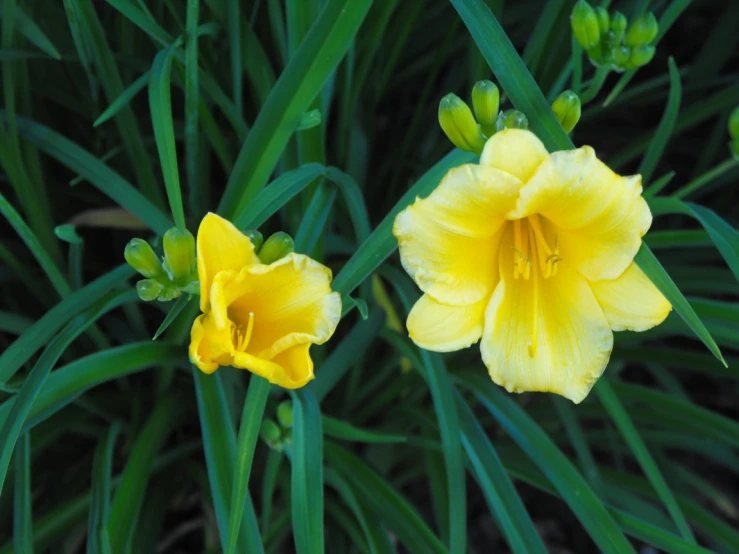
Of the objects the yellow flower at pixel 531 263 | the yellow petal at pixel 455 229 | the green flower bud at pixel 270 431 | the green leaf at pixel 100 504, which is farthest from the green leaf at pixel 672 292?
the green leaf at pixel 100 504

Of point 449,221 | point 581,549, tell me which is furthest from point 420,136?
point 581,549

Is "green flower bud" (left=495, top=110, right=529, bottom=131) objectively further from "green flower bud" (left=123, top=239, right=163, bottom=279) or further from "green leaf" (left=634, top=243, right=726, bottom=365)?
"green flower bud" (left=123, top=239, right=163, bottom=279)

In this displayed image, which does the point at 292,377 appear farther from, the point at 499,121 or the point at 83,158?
the point at 83,158

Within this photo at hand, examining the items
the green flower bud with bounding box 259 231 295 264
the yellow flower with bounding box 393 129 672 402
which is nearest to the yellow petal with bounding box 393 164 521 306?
the yellow flower with bounding box 393 129 672 402

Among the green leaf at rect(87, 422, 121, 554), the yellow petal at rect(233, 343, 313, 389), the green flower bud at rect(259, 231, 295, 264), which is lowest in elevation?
the green leaf at rect(87, 422, 121, 554)

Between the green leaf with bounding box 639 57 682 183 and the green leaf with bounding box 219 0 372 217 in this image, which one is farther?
the green leaf with bounding box 639 57 682 183
